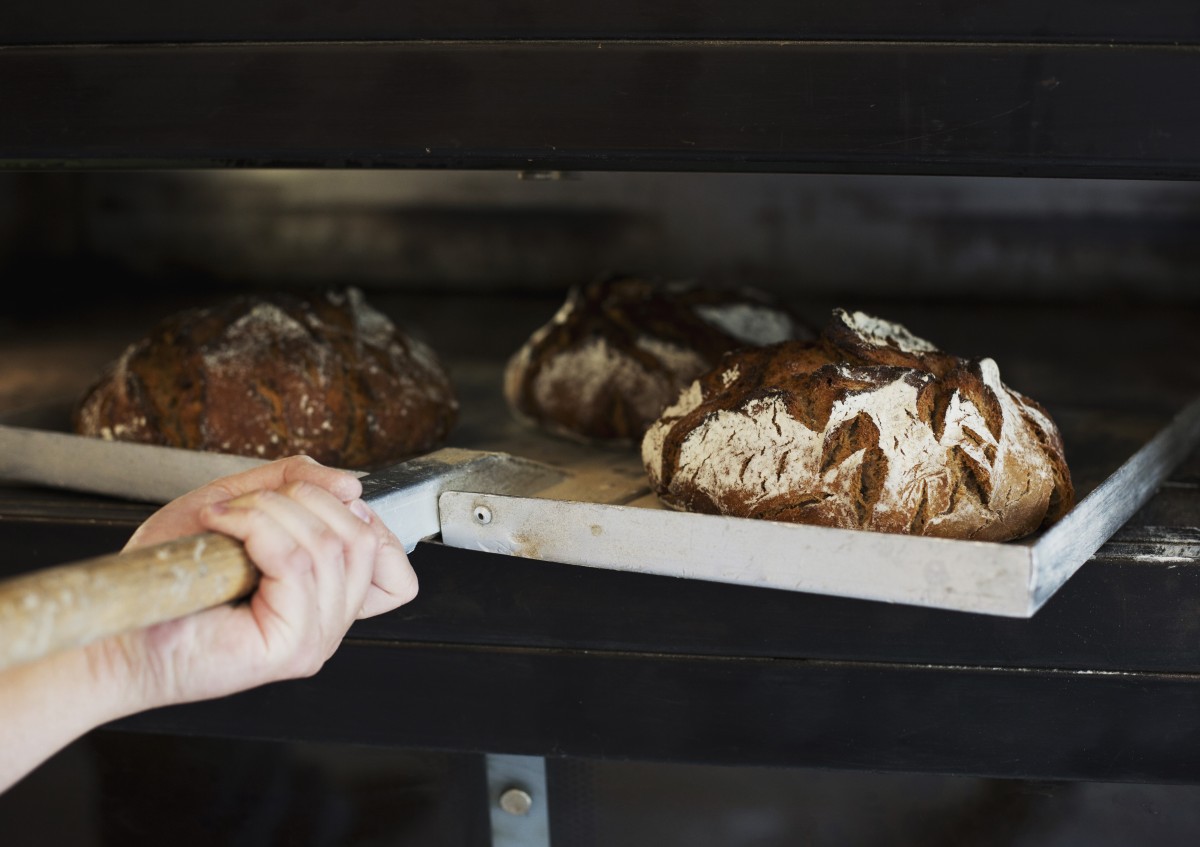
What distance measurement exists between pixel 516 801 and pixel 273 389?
60 cm

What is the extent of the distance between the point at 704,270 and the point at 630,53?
142cm

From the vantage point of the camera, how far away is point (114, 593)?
2.27 ft

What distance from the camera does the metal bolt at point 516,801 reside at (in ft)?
4.56

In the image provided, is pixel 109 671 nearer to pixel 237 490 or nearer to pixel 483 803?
pixel 237 490

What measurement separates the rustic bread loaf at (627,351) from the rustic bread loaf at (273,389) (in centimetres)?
16

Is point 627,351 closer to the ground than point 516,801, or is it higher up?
higher up

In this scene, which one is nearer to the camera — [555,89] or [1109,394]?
[555,89]

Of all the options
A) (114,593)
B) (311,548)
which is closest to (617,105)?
(311,548)

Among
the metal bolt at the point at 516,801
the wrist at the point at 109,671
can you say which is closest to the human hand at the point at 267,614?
the wrist at the point at 109,671

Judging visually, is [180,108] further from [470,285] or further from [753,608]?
[470,285]

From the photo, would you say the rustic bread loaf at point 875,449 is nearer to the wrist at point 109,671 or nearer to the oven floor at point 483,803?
the oven floor at point 483,803

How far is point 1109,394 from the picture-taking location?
1860 mm

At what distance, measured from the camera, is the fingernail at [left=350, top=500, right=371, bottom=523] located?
Answer: 943 mm

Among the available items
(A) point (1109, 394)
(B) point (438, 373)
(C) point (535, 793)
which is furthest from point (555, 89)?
(A) point (1109, 394)
